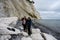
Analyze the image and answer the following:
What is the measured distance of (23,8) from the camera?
83.3m

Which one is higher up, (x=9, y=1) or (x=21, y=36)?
(x=9, y=1)

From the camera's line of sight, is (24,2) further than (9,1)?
Yes

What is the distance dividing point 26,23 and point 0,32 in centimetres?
463

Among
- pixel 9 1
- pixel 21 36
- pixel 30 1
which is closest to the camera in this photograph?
pixel 21 36

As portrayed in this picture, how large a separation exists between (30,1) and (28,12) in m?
10.7

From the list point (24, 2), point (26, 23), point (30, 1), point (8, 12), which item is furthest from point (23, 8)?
point (26, 23)

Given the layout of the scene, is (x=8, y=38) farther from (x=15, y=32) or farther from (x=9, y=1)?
(x=9, y=1)

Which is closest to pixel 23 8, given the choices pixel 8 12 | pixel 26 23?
pixel 8 12

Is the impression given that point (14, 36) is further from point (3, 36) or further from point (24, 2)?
point (24, 2)

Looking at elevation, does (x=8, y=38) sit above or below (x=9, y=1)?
below

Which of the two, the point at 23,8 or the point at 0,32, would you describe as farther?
the point at 23,8

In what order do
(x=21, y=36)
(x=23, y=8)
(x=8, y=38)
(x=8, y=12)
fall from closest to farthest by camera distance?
(x=8, y=38) → (x=21, y=36) → (x=8, y=12) → (x=23, y=8)

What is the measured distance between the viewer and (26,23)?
1839 cm

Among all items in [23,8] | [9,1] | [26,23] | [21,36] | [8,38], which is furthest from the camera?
[23,8]
